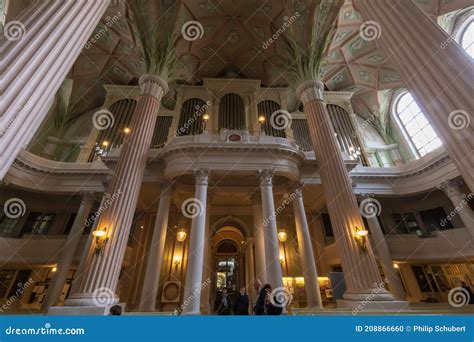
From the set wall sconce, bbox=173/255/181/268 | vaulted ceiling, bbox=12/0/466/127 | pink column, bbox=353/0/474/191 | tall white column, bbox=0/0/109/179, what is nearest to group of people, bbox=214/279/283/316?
pink column, bbox=353/0/474/191

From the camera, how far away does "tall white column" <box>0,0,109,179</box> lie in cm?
325

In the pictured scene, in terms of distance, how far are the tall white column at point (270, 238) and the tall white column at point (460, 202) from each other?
8.55 metres

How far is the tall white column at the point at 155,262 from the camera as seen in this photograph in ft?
26.4

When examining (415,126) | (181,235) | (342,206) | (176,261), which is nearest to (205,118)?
(181,235)

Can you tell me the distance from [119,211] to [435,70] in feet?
28.3

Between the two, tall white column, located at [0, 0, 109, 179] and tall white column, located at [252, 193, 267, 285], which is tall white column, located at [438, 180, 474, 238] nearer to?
tall white column, located at [252, 193, 267, 285]

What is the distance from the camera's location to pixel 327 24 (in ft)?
33.5

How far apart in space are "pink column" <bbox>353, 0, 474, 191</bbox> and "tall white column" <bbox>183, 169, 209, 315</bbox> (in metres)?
6.96

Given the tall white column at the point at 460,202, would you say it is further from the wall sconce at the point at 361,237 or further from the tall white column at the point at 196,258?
the tall white column at the point at 196,258

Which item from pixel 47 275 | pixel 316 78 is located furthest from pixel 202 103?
pixel 47 275

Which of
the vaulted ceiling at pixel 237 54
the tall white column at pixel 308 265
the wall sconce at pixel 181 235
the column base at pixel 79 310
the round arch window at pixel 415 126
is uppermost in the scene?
the vaulted ceiling at pixel 237 54

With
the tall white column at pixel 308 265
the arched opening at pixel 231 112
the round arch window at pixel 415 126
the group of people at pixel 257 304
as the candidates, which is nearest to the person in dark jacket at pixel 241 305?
the group of people at pixel 257 304

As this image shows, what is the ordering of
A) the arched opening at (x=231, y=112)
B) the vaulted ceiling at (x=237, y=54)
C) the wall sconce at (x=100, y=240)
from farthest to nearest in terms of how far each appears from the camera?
1. the arched opening at (x=231, y=112)
2. the vaulted ceiling at (x=237, y=54)
3. the wall sconce at (x=100, y=240)

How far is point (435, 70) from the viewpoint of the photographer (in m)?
4.26
